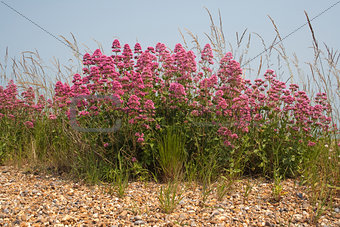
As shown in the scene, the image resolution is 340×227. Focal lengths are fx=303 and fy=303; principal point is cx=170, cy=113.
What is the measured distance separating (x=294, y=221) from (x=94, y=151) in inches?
104

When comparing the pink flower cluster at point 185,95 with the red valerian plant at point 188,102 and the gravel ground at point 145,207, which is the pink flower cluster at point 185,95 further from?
the gravel ground at point 145,207

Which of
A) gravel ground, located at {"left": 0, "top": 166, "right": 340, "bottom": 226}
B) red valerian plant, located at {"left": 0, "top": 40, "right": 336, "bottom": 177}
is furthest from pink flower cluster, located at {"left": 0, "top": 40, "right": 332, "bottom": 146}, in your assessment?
gravel ground, located at {"left": 0, "top": 166, "right": 340, "bottom": 226}

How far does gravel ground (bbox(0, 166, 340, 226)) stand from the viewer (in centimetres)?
327

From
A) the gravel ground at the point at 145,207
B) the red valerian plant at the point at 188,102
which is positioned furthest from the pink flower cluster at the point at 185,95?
the gravel ground at the point at 145,207

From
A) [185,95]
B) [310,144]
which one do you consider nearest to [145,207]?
[185,95]

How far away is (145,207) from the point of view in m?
3.51

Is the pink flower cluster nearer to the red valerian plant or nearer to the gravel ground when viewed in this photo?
the red valerian plant

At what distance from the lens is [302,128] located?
4449 mm

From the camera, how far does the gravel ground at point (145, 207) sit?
3270 mm

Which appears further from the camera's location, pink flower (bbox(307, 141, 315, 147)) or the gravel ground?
pink flower (bbox(307, 141, 315, 147))

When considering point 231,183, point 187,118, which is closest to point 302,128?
point 231,183

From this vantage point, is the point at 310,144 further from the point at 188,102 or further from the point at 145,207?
the point at 145,207

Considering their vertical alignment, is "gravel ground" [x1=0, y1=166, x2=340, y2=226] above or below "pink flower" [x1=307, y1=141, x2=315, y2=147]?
below

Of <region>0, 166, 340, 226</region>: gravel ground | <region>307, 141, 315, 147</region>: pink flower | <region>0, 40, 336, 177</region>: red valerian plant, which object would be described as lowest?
<region>0, 166, 340, 226</region>: gravel ground
